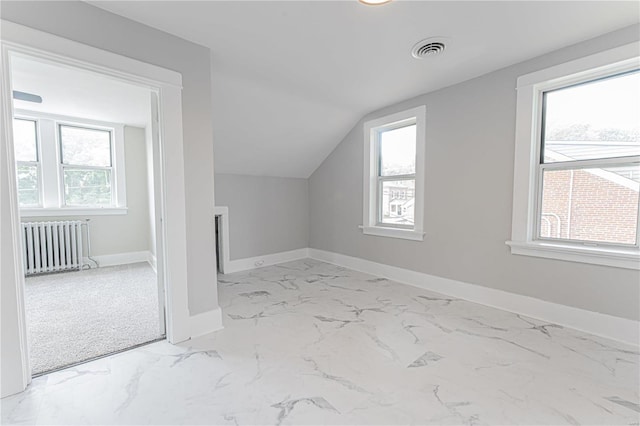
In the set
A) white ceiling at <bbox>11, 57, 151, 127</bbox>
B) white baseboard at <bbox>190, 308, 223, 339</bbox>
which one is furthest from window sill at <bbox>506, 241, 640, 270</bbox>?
white ceiling at <bbox>11, 57, 151, 127</bbox>

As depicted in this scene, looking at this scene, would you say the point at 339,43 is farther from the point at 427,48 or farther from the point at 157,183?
the point at 157,183

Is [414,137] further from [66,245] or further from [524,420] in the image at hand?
[66,245]

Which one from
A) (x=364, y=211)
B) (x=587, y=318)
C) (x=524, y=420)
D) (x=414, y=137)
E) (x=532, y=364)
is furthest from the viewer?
(x=364, y=211)

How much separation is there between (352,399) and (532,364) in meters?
1.25

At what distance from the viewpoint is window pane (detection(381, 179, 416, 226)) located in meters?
3.47

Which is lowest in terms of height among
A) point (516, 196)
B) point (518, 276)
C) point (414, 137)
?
point (518, 276)

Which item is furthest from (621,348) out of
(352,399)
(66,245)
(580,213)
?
(66,245)

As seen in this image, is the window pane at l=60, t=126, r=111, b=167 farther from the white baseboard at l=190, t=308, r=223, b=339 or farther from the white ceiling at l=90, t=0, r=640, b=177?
the white baseboard at l=190, t=308, r=223, b=339

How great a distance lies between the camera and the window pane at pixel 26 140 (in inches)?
152

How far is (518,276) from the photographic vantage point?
2531mm

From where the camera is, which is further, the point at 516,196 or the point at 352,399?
the point at 516,196

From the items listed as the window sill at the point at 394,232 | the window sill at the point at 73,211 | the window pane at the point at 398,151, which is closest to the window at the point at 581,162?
the window sill at the point at 394,232

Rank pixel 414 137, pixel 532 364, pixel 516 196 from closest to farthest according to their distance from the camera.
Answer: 1. pixel 532 364
2. pixel 516 196
3. pixel 414 137

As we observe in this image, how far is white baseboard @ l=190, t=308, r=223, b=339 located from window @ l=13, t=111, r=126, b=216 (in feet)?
11.3
